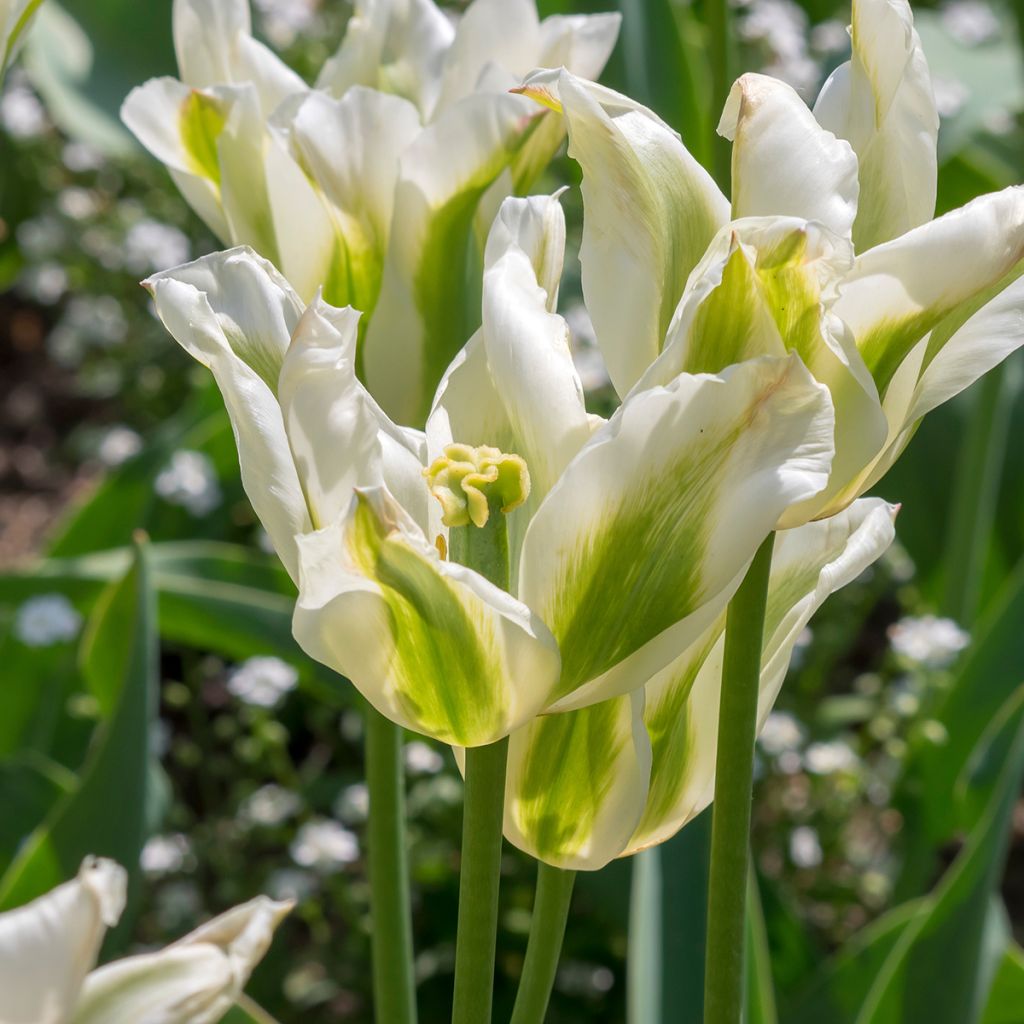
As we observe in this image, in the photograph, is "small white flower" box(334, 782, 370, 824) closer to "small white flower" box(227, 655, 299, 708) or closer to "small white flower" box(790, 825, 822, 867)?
"small white flower" box(227, 655, 299, 708)

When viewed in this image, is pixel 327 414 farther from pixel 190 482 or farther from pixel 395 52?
pixel 190 482

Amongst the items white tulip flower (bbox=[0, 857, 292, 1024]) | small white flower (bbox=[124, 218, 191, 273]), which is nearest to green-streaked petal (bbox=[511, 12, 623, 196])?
white tulip flower (bbox=[0, 857, 292, 1024])

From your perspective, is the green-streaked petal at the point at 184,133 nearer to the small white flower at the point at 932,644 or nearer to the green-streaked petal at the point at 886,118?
the green-streaked petal at the point at 886,118

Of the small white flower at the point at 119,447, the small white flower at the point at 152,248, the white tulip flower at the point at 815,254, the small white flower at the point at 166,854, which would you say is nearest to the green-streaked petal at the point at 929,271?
the white tulip flower at the point at 815,254

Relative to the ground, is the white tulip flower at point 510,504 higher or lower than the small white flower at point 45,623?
higher

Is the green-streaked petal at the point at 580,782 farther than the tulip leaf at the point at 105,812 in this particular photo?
No

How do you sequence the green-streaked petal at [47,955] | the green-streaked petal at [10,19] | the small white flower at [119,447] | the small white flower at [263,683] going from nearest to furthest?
1. the green-streaked petal at [47,955]
2. the green-streaked petal at [10,19]
3. the small white flower at [263,683]
4. the small white flower at [119,447]

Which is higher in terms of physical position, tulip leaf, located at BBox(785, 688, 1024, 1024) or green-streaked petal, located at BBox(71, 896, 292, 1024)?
green-streaked petal, located at BBox(71, 896, 292, 1024)
